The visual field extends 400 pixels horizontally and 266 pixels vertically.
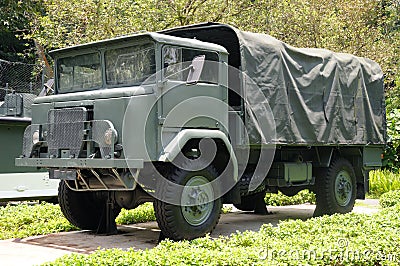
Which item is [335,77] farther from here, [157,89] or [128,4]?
[128,4]

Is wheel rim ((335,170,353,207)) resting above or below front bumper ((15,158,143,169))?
below

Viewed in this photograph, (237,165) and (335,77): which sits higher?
(335,77)

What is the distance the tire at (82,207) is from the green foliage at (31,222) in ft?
1.64

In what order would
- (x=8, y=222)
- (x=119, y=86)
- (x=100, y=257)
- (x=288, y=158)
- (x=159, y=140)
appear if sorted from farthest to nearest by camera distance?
(x=288, y=158) < (x=8, y=222) < (x=119, y=86) < (x=159, y=140) < (x=100, y=257)

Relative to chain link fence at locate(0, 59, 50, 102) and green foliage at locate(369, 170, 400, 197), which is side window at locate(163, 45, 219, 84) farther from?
green foliage at locate(369, 170, 400, 197)

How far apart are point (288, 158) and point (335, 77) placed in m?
1.78

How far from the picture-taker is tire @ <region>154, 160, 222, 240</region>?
27.9 feet

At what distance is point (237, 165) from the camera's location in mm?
9508

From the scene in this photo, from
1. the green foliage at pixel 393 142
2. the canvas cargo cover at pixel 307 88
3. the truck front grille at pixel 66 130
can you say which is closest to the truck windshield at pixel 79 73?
the truck front grille at pixel 66 130

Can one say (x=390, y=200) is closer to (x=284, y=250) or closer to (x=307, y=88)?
(x=307, y=88)

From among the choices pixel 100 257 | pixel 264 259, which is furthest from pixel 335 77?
pixel 100 257

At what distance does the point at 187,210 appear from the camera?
8.77m

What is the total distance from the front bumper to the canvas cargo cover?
224 cm

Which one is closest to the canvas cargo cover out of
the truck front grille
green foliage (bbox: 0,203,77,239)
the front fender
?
the front fender
